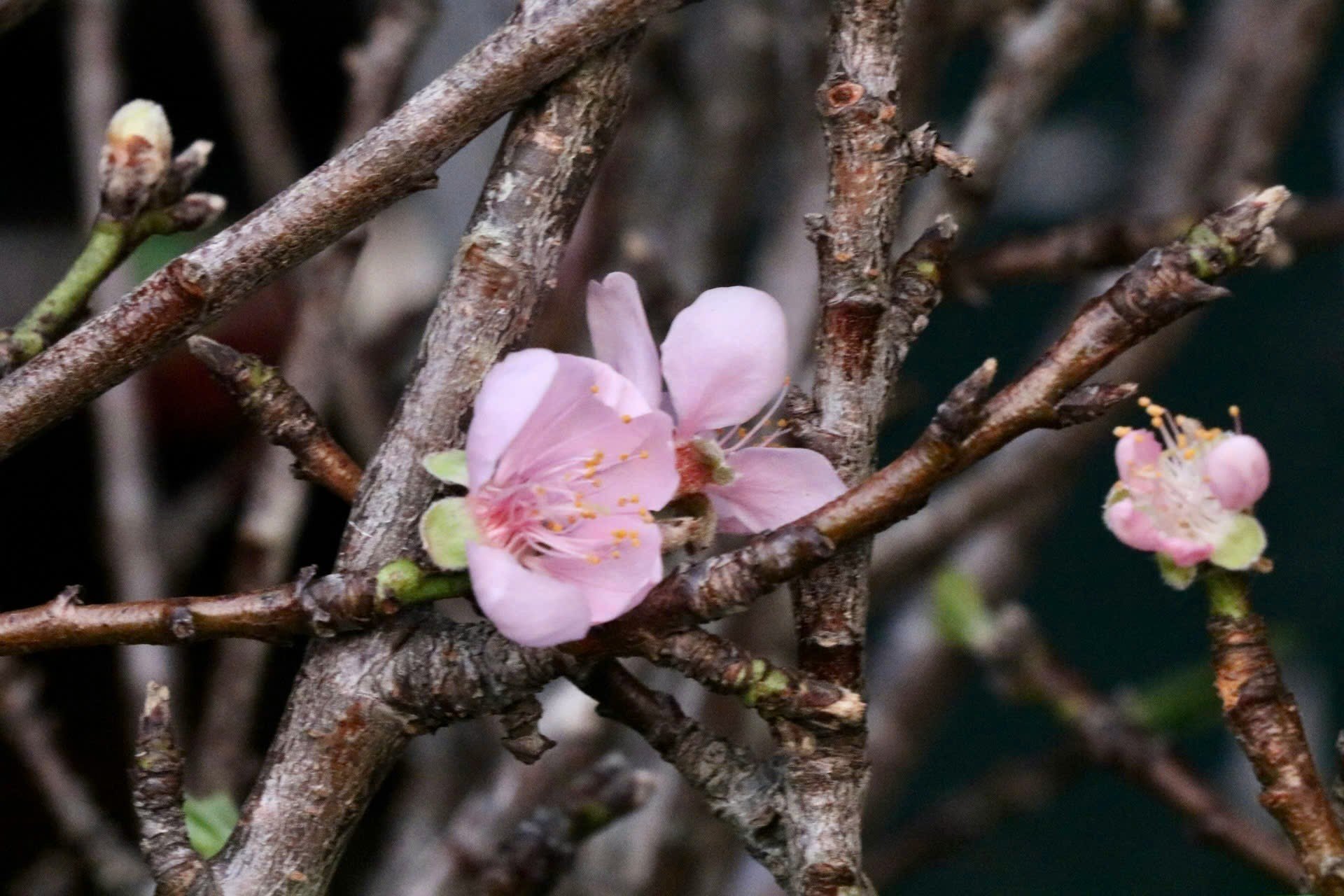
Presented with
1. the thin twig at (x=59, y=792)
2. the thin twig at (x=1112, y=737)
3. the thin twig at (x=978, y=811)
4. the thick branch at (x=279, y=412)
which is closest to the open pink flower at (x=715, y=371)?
the thick branch at (x=279, y=412)

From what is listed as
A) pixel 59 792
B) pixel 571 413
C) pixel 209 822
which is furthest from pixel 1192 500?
pixel 59 792

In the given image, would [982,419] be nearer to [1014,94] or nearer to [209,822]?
[209,822]

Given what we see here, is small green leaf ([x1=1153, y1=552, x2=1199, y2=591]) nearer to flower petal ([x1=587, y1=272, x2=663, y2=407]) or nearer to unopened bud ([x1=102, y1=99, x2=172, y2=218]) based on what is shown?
flower petal ([x1=587, y1=272, x2=663, y2=407])

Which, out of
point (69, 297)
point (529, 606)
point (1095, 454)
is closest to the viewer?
point (529, 606)

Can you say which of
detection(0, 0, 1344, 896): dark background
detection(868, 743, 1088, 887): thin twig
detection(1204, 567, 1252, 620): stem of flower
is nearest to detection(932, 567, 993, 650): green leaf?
detection(868, 743, 1088, 887): thin twig

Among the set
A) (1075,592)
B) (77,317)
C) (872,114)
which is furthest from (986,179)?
(1075,592)

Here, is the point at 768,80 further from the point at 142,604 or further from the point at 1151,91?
the point at 142,604
